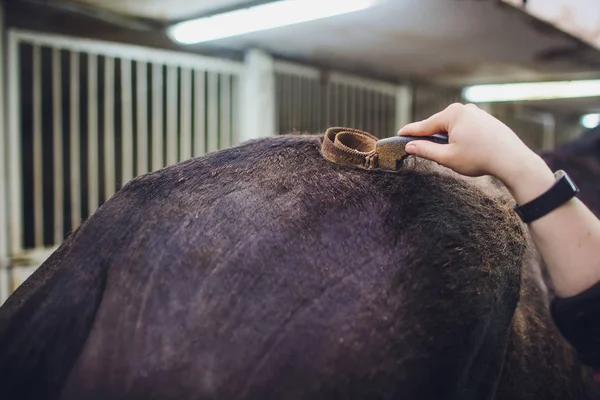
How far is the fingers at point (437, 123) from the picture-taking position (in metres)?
0.75

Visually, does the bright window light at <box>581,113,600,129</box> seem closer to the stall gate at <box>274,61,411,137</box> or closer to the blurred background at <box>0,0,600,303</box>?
the blurred background at <box>0,0,600,303</box>

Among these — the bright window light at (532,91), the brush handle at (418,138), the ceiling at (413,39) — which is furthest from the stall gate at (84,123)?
the bright window light at (532,91)

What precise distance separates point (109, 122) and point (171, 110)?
39cm

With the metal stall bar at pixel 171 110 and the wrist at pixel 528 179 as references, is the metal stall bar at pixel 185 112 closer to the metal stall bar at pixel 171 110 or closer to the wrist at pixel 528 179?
the metal stall bar at pixel 171 110

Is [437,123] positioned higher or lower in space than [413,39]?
lower

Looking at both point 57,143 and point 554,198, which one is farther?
point 57,143

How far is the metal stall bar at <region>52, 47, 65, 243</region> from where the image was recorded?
239 cm

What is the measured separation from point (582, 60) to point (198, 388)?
3.46 metres

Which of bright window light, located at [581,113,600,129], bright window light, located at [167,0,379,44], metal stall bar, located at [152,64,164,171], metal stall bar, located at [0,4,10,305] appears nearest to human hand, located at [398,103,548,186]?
bright window light, located at [167,0,379,44]

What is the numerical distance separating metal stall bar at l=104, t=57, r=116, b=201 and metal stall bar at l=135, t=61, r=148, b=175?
14 centimetres

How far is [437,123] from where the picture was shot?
756 mm

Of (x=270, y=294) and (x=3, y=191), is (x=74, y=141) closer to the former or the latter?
(x=3, y=191)

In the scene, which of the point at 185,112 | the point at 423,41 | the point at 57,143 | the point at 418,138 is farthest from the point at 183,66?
the point at 418,138

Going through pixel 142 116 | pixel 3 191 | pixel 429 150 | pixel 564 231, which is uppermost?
pixel 142 116
